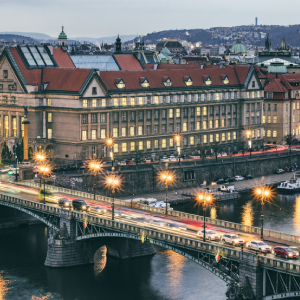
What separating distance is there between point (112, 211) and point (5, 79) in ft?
252

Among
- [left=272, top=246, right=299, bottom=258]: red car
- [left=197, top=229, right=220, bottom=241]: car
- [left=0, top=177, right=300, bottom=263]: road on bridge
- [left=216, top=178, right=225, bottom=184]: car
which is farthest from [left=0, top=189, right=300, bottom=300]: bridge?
[left=216, top=178, right=225, bottom=184]: car

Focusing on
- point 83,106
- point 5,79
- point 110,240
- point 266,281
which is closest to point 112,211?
point 110,240

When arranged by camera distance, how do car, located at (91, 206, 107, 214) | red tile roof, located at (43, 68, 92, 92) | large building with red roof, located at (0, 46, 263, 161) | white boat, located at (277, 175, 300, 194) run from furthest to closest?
white boat, located at (277, 175, 300, 194) → red tile roof, located at (43, 68, 92, 92) → large building with red roof, located at (0, 46, 263, 161) → car, located at (91, 206, 107, 214)

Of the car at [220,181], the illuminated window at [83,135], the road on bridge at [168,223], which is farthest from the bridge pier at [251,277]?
the car at [220,181]

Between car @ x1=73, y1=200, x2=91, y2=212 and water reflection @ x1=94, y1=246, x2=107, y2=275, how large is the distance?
806 cm

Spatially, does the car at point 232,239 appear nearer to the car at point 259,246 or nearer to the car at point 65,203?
the car at point 259,246

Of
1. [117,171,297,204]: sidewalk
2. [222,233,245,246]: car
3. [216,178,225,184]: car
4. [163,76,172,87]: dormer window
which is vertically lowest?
[222,233,245,246]: car

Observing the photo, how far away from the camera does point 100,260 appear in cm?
13050

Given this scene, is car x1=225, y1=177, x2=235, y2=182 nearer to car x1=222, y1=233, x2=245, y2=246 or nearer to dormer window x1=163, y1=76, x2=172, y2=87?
dormer window x1=163, y1=76, x2=172, y2=87

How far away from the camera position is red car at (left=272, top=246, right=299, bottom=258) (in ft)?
326

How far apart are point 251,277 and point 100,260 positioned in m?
37.8

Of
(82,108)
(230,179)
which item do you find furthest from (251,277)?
(230,179)

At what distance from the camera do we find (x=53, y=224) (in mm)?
129375

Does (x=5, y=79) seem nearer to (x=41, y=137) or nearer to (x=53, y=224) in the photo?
(x=41, y=137)
